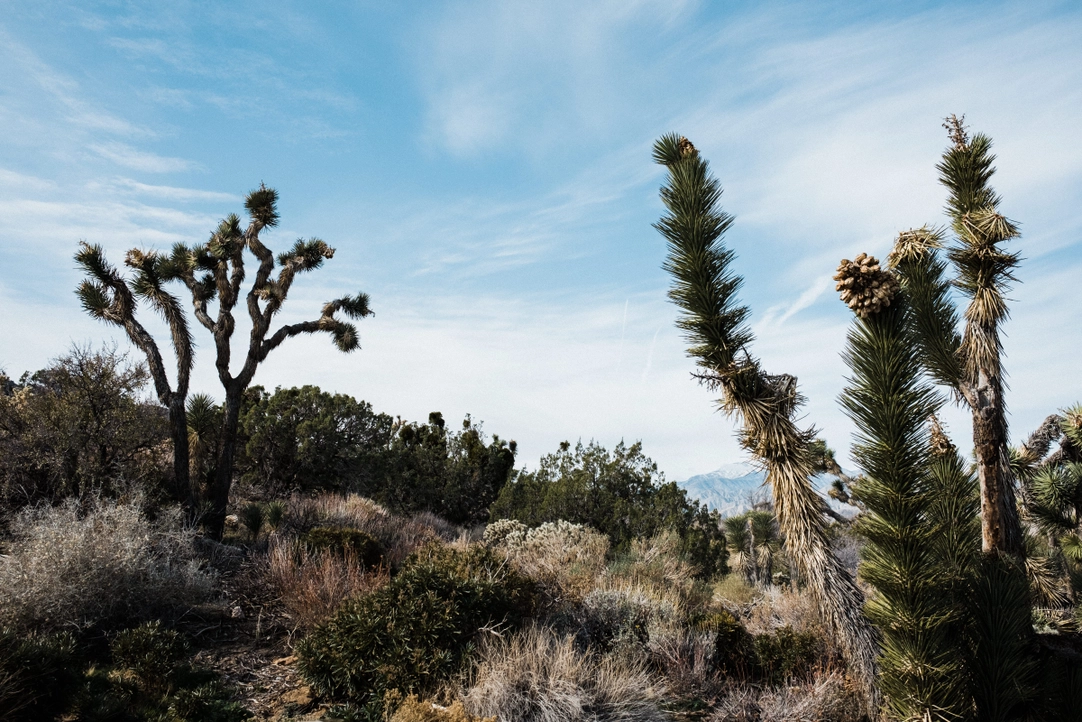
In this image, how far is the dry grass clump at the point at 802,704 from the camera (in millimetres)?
6211

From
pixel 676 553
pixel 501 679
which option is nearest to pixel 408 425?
pixel 676 553

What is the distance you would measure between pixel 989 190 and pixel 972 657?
177 inches

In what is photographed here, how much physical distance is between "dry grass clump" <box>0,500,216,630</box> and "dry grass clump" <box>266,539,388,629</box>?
0.95 m

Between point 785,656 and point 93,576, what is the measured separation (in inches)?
306

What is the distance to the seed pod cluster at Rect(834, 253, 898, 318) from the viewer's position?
436cm

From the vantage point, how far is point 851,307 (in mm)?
4508

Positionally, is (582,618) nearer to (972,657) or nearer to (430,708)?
(430,708)

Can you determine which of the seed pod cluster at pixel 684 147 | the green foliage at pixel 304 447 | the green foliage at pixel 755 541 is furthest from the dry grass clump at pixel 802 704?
the green foliage at pixel 304 447

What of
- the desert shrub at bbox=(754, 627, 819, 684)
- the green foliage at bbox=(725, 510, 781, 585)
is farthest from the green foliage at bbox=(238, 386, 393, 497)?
the desert shrub at bbox=(754, 627, 819, 684)

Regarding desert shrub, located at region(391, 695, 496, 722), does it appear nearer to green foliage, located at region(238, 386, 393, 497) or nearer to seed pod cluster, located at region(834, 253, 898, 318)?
seed pod cluster, located at region(834, 253, 898, 318)

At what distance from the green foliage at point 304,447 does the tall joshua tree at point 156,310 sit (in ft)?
15.2

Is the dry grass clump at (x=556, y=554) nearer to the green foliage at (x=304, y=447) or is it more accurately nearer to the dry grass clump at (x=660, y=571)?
the dry grass clump at (x=660, y=571)

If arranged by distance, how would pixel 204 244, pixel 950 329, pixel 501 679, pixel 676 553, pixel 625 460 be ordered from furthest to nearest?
pixel 625 460 < pixel 204 244 < pixel 676 553 < pixel 950 329 < pixel 501 679

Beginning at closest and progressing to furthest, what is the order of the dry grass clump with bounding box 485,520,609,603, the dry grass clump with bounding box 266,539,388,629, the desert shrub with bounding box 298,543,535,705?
the desert shrub with bounding box 298,543,535,705, the dry grass clump with bounding box 266,539,388,629, the dry grass clump with bounding box 485,520,609,603
